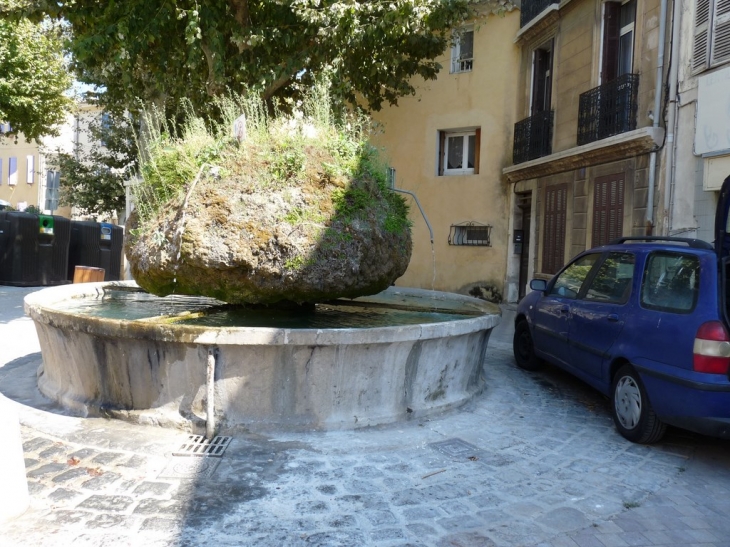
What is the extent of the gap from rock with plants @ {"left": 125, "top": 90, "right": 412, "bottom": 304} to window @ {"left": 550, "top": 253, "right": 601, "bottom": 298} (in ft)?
6.22

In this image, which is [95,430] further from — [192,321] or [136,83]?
[136,83]

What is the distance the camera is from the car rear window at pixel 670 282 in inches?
173

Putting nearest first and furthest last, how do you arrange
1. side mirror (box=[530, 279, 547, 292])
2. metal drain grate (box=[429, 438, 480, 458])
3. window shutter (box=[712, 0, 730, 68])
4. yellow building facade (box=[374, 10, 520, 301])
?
metal drain grate (box=[429, 438, 480, 458])
side mirror (box=[530, 279, 547, 292])
window shutter (box=[712, 0, 730, 68])
yellow building facade (box=[374, 10, 520, 301])

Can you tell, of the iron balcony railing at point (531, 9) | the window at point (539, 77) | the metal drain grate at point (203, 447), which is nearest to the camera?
the metal drain grate at point (203, 447)

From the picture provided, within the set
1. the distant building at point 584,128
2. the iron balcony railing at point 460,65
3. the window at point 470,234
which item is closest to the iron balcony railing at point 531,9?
the distant building at point 584,128

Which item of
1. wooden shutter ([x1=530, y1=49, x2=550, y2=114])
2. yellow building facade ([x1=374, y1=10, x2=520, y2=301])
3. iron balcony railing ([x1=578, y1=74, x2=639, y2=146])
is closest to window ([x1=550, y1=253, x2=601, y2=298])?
iron balcony railing ([x1=578, y1=74, x2=639, y2=146])

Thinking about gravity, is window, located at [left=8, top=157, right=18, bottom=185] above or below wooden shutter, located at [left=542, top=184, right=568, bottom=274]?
above

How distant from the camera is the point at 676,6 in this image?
10172mm

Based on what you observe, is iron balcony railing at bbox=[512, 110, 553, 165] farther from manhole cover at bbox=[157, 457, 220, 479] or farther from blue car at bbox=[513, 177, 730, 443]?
manhole cover at bbox=[157, 457, 220, 479]

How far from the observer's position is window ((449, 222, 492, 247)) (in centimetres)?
1616

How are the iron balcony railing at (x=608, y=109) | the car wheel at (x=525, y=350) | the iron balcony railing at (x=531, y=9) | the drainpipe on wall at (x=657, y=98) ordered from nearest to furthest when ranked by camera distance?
the car wheel at (x=525, y=350)
the drainpipe on wall at (x=657, y=98)
the iron balcony railing at (x=608, y=109)
the iron balcony railing at (x=531, y=9)

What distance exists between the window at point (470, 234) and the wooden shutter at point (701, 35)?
704 centimetres

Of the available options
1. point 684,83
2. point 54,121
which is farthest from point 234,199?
point 54,121

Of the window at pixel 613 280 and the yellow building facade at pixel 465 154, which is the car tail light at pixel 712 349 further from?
the yellow building facade at pixel 465 154
